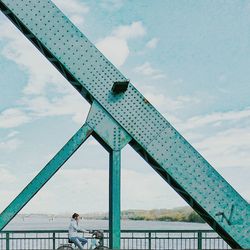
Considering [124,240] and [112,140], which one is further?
[124,240]

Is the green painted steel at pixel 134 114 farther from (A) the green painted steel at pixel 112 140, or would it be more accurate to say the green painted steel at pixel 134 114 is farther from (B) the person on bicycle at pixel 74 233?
(B) the person on bicycle at pixel 74 233

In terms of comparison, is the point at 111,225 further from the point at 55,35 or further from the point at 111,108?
the point at 55,35

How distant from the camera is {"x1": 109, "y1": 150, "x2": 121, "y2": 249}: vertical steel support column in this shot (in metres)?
10.2

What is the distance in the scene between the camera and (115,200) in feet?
33.7

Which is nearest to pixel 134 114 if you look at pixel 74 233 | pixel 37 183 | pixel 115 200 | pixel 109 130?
pixel 109 130

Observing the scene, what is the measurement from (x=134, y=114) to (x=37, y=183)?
2277 mm

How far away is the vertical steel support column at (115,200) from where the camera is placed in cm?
1022

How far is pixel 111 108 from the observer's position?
10250 mm

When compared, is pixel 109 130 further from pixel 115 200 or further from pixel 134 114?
pixel 115 200

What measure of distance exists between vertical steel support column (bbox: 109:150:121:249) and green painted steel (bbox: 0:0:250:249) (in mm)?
533

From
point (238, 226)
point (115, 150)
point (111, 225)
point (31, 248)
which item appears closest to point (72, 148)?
point (115, 150)

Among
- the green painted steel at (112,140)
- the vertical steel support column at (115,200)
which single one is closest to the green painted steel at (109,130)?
the green painted steel at (112,140)

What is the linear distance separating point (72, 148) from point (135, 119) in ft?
4.41

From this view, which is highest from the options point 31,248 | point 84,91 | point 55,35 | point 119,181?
point 55,35
